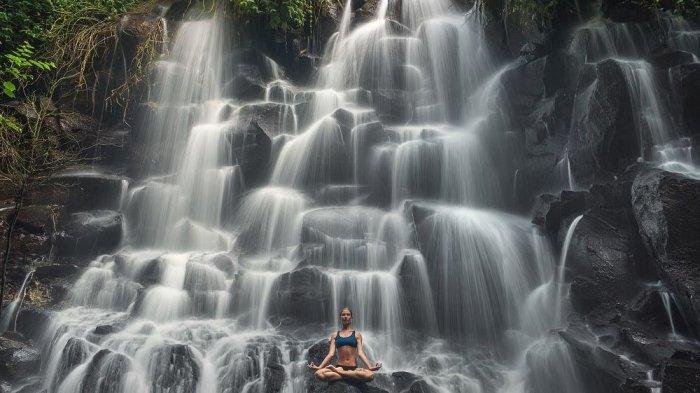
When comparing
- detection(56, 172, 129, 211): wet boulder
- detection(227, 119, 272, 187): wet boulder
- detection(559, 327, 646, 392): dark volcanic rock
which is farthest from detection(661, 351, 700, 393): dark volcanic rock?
detection(56, 172, 129, 211): wet boulder

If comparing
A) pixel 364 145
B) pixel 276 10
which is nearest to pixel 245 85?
pixel 276 10

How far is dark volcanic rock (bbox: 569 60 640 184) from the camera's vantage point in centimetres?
1016

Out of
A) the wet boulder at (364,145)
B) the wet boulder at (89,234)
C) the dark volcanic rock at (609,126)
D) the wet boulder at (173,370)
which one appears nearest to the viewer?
the wet boulder at (173,370)

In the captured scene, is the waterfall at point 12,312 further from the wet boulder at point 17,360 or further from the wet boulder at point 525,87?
the wet boulder at point 525,87

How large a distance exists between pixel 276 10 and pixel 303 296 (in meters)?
A: 10.8

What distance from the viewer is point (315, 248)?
10.3 meters

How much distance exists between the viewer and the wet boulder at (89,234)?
435 inches

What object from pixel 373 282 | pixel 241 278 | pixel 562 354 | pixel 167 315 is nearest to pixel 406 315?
pixel 373 282

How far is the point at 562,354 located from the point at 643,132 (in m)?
5.58

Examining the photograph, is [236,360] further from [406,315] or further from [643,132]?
[643,132]

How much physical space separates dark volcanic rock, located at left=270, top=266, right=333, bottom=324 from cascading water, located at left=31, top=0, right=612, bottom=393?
0.03m

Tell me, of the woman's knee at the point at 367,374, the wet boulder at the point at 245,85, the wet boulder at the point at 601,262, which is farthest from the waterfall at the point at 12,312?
the wet boulder at the point at 601,262

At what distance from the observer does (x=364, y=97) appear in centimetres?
1541

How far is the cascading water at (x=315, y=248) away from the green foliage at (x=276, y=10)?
4.72ft
